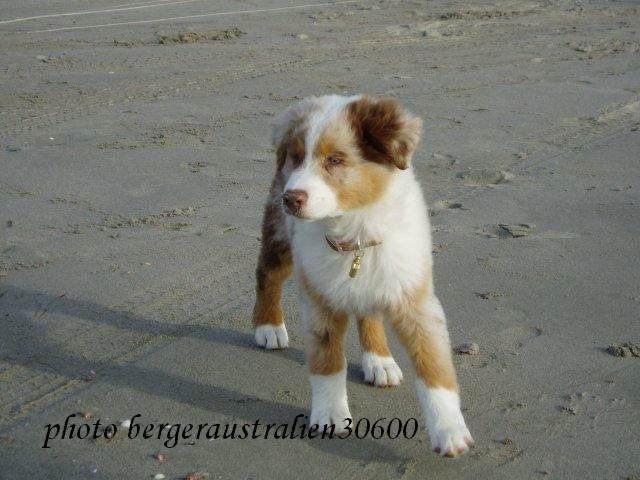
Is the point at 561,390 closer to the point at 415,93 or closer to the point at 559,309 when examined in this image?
the point at 559,309

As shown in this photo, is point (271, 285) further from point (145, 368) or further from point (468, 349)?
point (468, 349)

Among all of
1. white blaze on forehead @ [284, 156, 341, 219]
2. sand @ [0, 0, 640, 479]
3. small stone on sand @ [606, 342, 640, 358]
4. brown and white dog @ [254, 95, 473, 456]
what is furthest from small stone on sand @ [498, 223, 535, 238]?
white blaze on forehead @ [284, 156, 341, 219]

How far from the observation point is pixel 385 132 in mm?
→ 3543

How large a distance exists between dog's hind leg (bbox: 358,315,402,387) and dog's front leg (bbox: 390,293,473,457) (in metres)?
0.46

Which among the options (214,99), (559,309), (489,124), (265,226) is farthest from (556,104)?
(265,226)

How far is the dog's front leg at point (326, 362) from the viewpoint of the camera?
12.6 ft

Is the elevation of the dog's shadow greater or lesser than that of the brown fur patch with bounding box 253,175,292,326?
lesser

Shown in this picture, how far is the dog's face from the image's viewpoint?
3.51 meters

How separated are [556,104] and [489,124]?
3.30 feet

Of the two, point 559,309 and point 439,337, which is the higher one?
point 439,337

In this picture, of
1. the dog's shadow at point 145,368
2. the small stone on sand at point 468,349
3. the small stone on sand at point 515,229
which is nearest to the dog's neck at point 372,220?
the dog's shadow at point 145,368

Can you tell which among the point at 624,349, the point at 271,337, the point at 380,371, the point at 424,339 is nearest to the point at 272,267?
the point at 271,337

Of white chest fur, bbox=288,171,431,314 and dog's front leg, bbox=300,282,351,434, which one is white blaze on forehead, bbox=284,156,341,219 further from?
dog's front leg, bbox=300,282,351,434

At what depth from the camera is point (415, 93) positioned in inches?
357
